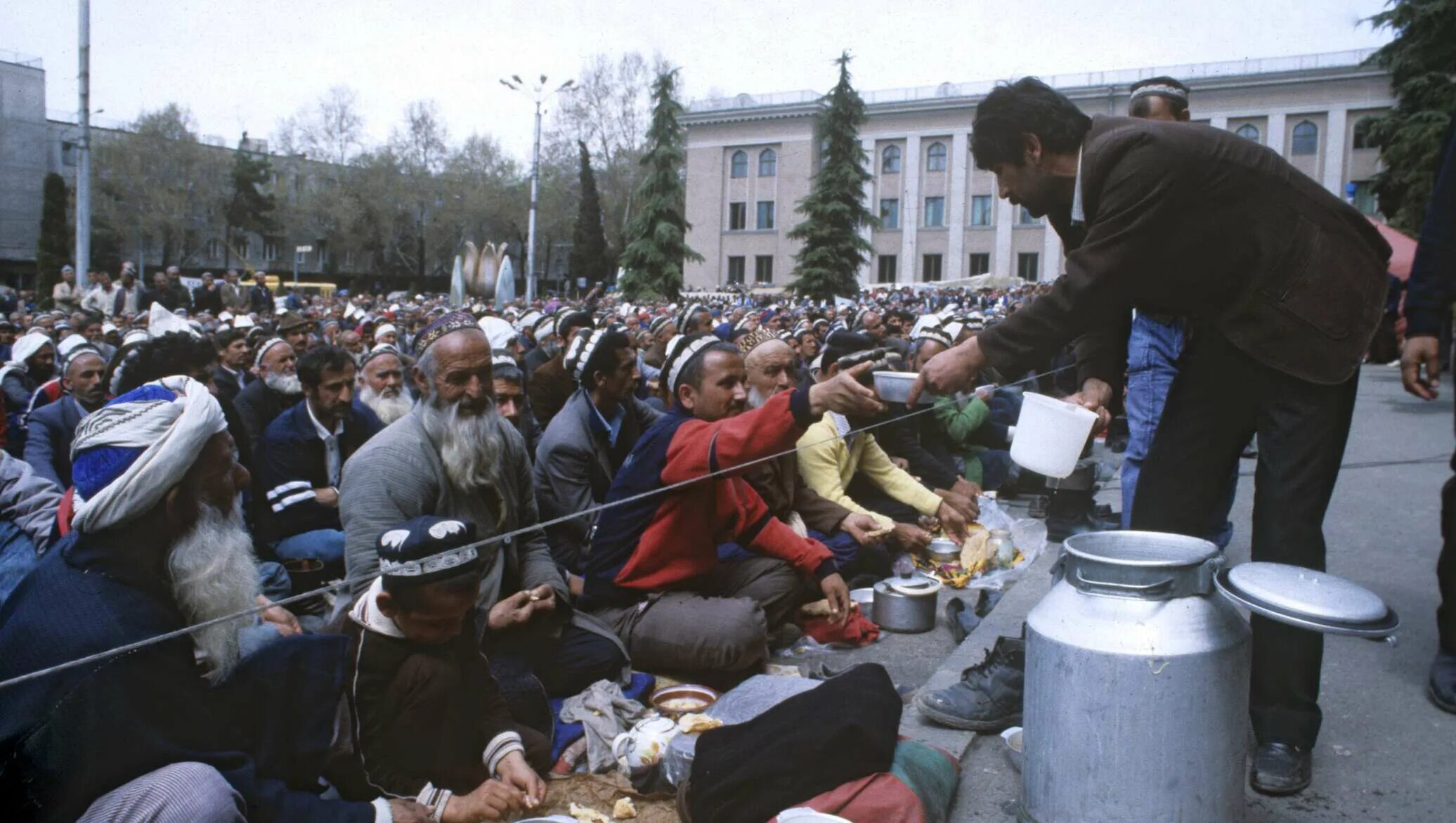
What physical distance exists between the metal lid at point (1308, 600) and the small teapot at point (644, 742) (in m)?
1.77

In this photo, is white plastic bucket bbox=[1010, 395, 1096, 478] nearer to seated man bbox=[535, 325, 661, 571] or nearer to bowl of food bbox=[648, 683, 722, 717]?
bowl of food bbox=[648, 683, 722, 717]

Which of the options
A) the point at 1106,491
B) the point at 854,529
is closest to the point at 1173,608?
the point at 854,529

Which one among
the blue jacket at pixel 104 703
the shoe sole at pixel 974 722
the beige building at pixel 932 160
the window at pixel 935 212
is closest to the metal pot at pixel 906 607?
the shoe sole at pixel 974 722

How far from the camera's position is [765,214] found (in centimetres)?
5891

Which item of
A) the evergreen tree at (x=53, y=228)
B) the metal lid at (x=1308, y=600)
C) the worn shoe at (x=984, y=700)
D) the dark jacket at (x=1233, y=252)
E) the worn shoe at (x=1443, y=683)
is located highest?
the evergreen tree at (x=53, y=228)

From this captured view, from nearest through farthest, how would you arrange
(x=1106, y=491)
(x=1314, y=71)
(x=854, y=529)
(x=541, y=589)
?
(x=541, y=589) → (x=854, y=529) → (x=1106, y=491) → (x=1314, y=71)

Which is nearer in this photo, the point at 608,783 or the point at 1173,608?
the point at 1173,608

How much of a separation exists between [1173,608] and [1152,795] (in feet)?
1.33

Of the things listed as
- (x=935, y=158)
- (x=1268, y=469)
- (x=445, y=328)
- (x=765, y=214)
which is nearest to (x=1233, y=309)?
(x=1268, y=469)

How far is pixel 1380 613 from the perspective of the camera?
6.26 feet

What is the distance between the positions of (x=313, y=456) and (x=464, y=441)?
2.46m

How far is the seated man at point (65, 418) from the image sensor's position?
5.42m

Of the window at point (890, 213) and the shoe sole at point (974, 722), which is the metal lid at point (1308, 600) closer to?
the shoe sole at point (974, 722)

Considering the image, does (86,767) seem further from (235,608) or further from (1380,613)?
(1380,613)
